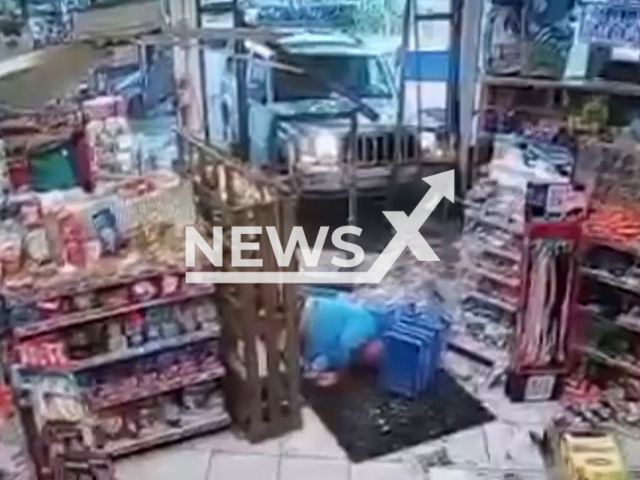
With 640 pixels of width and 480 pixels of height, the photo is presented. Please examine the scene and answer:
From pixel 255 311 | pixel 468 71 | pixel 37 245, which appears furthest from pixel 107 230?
pixel 468 71

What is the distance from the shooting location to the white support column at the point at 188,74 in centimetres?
527

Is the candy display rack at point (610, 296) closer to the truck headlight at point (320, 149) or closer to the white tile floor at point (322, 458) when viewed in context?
the white tile floor at point (322, 458)

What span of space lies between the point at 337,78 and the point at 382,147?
457 mm

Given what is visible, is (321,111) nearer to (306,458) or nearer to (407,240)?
(407,240)

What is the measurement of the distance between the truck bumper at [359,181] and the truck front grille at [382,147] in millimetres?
53

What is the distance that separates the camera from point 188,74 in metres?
5.40

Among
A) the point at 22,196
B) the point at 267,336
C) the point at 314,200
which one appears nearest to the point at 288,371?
the point at 267,336

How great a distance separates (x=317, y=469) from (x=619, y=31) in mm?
2449

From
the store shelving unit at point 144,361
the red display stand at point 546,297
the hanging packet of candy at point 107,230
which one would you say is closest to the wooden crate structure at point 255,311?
the store shelving unit at point 144,361

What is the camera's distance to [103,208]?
157 inches

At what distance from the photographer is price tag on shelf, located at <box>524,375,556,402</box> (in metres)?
4.44

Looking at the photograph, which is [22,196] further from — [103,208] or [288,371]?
[288,371]

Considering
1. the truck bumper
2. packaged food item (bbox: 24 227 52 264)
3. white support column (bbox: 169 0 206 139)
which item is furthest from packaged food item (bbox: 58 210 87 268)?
the truck bumper

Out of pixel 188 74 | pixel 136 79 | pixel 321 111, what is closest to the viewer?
pixel 136 79
